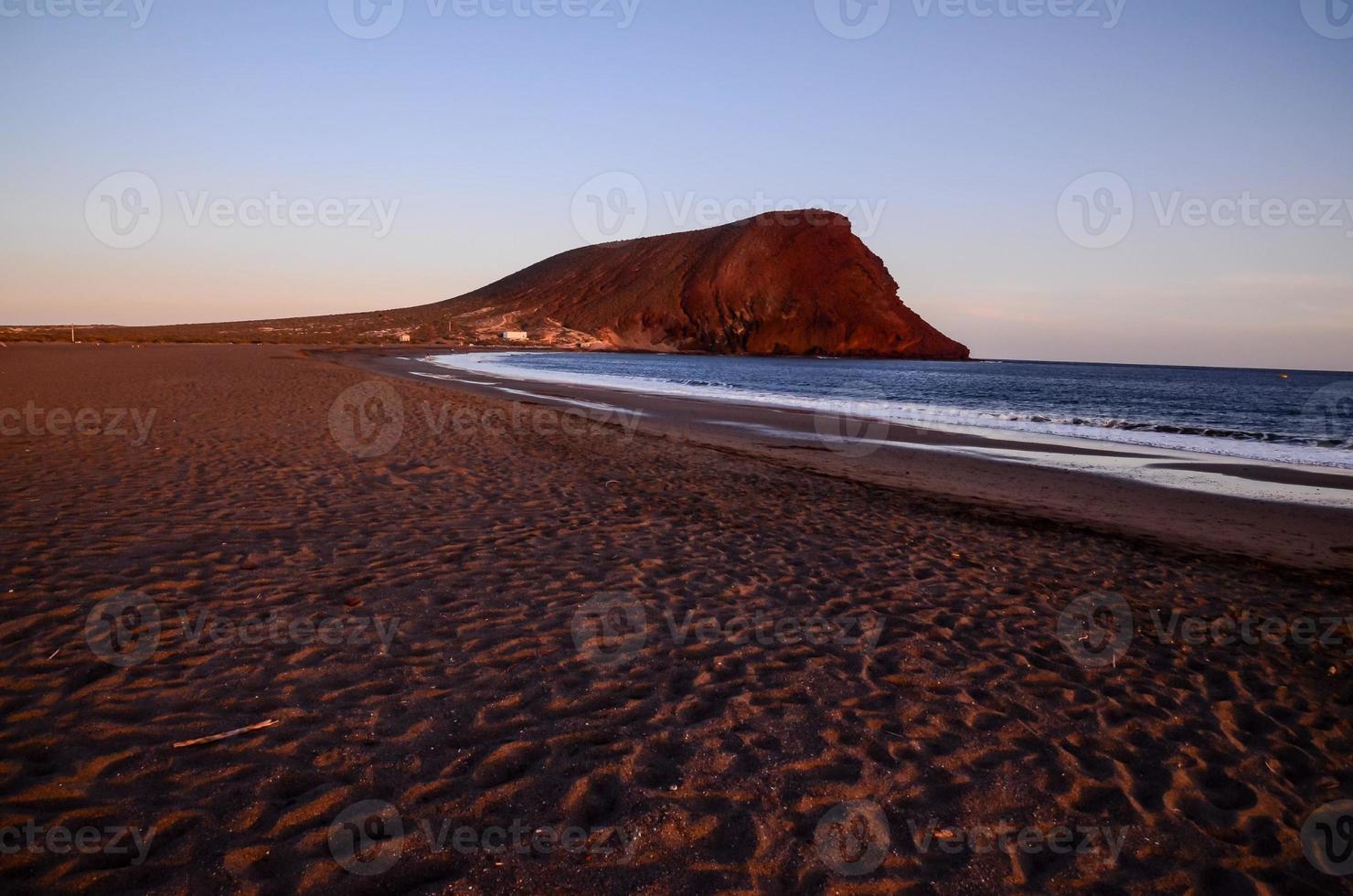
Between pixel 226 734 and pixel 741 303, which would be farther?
pixel 741 303

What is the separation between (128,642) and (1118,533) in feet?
36.0

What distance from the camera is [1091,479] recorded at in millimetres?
13656

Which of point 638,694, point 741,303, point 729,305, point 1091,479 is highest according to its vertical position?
point 741,303

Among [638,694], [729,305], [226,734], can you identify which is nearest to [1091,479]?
[638,694]

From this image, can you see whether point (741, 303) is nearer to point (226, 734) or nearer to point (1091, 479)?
point (1091, 479)

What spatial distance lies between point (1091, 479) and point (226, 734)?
A: 48.6 feet

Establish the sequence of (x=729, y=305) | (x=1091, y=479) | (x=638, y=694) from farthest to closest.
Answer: (x=729, y=305), (x=1091, y=479), (x=638, y=694)

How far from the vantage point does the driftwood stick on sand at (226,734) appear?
3.59m

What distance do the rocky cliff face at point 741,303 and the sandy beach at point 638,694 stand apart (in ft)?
469

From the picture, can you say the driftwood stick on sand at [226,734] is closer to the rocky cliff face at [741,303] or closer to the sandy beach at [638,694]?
the sandy beach at [638,694]

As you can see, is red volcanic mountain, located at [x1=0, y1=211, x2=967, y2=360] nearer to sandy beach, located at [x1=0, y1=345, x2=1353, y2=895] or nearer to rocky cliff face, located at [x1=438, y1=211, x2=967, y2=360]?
rocky cliff face, located at [x1=438, y1=211, x2=967, y2=360]

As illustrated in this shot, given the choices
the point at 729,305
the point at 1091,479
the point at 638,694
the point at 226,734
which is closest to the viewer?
the point at 226,734

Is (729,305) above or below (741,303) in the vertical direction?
below

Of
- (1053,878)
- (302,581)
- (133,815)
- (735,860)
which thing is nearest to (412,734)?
(133,815)
